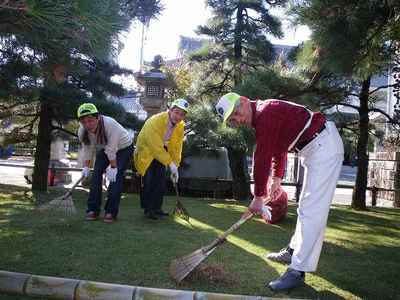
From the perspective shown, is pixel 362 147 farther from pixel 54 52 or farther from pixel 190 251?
pixel 54 52

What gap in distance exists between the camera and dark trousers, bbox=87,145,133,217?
472 centimetres

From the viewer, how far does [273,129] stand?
112 inches

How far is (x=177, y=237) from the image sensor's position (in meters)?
4.12

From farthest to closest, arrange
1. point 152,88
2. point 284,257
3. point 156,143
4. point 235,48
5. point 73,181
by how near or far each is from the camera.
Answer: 1. point 73,181
2. point 152,88
3. point 235,48
4. point 156,143
5. point 284,257

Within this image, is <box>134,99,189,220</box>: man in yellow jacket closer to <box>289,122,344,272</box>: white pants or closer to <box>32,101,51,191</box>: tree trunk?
<box>289,122,344,272</box>: white pants

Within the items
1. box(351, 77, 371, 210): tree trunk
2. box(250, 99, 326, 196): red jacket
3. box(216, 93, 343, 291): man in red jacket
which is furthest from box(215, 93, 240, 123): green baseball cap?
box(351, 77, 371, 210): tree trunk

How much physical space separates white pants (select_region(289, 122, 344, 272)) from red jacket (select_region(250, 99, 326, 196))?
0.40ft

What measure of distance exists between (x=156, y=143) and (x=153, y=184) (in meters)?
0.53

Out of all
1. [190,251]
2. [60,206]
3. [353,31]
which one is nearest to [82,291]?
[190,251]

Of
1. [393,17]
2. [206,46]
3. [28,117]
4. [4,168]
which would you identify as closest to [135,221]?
[393,17]

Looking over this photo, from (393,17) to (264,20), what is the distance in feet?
15.3

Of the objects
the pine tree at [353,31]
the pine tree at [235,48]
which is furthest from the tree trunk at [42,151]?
the pine tree at [353,31]

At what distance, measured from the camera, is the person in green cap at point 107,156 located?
4.52 m

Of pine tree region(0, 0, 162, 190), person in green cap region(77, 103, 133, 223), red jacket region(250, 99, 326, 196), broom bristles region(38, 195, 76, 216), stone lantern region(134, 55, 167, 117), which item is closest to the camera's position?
pine tree region(0, 0, 162, 190)
